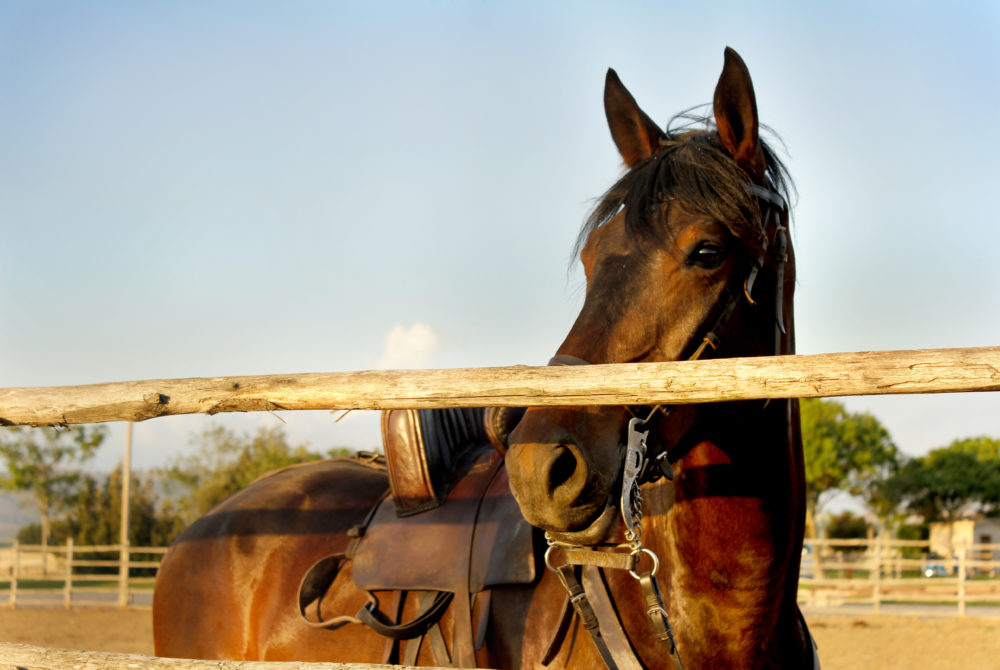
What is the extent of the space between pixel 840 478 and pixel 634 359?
42.6 metres

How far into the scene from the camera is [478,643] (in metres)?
2.43

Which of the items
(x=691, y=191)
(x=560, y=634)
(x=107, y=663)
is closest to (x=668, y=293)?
(x=691, y=191)

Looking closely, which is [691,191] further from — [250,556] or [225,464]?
[225,464]

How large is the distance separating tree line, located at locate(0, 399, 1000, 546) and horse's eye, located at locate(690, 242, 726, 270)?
2657cm

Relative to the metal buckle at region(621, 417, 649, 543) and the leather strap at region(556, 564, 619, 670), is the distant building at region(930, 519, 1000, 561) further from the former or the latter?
the metal buckle at region(621, 417, 649, 543)

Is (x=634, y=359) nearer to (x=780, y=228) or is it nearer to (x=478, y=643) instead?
(x=780, y=228)

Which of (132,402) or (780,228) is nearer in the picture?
(132,402)

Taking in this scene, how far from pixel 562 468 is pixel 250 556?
7.46 ft

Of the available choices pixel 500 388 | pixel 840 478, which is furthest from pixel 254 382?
pixel 840 478

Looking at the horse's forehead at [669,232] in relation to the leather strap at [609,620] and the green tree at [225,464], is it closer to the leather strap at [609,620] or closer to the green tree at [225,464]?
the leather strap at [609,620]

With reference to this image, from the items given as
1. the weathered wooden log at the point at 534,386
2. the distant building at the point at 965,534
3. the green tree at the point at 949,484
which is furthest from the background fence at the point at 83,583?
the green tree at the point at 949,484

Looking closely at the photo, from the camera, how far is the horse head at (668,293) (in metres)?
1.84

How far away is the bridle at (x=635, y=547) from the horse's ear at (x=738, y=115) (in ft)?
0.33

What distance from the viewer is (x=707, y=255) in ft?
6.86
